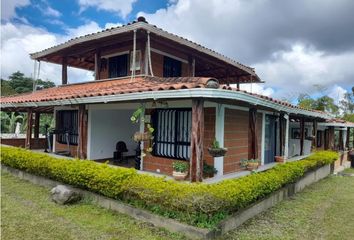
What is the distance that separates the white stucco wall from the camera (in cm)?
1224

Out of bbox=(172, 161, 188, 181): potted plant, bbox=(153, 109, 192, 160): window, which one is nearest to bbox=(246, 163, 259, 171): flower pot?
bbox=(153, 109, 192, 160): window

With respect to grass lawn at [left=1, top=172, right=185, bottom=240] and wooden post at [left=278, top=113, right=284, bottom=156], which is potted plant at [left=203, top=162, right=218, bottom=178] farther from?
wooden post at [left=278, top=113, right=284, bottom=156]

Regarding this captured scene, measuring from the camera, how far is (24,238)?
562 cm

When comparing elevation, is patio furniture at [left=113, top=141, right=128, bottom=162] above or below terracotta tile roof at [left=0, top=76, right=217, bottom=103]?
below

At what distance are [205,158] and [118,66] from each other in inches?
273

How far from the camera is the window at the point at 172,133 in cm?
893

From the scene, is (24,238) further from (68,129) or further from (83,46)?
(83,46)

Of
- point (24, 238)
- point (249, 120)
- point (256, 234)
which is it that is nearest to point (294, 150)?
point (249, 120)

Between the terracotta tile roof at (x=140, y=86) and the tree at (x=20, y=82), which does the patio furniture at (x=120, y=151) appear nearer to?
the terracotta tile roof at (x=140, y=86)

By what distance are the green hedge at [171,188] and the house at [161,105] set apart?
3.01 ft

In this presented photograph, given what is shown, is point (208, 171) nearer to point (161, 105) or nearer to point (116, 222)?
point (161, 105)

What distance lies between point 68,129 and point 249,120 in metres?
8.47

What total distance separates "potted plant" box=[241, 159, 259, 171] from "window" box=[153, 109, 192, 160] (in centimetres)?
237

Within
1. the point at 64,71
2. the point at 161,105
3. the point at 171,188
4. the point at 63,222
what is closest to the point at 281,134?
the point at 161,105
